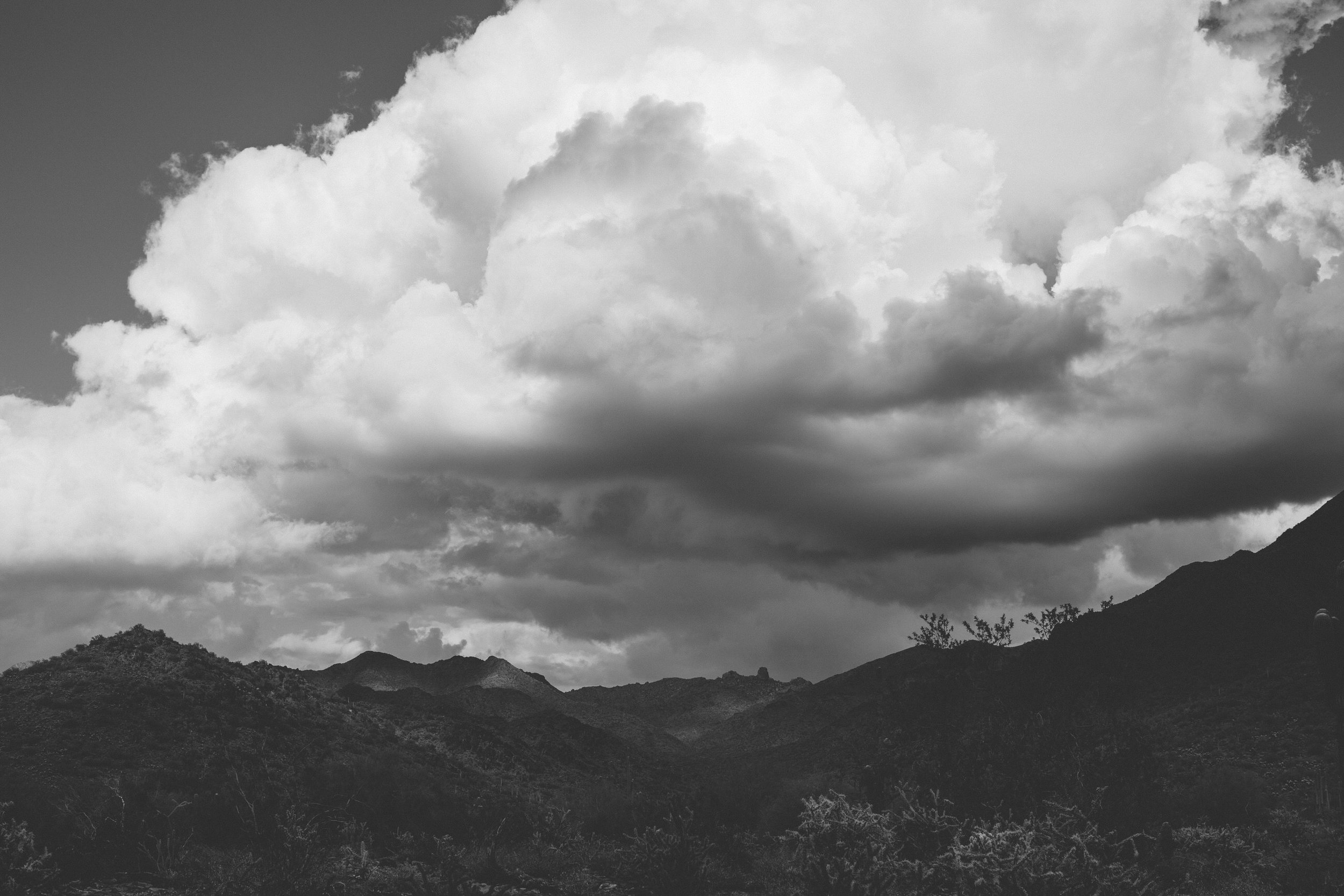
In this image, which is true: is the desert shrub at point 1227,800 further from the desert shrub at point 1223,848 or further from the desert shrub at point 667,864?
the desert shrub at point 667,864

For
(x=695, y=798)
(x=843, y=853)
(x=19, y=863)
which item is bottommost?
(x=695, y=798)

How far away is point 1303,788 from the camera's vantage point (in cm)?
4919

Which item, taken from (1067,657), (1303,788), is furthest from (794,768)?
(1067,657)

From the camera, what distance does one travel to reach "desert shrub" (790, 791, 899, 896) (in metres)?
14.5

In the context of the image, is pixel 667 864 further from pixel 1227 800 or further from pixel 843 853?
pixel 1227 800

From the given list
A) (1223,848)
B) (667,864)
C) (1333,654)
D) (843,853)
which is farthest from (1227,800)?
(843,853)

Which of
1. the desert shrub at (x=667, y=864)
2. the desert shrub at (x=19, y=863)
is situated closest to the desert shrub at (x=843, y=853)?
the desert shrub at (x=667, y=864)

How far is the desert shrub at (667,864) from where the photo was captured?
18.7 meters

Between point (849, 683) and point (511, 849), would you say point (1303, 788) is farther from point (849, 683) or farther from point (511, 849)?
point (849, 683)

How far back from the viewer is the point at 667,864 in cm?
1909

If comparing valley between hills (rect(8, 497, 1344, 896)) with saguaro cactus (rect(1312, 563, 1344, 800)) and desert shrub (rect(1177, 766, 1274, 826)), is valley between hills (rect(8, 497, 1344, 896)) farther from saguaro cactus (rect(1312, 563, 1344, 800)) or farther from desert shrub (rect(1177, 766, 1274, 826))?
saguaro cactus (rect(1312, 563, 1344, 800))

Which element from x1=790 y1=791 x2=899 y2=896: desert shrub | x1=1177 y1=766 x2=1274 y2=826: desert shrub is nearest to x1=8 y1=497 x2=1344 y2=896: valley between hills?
x1=790 y1=791 x2=899 y2=896: desert shrub

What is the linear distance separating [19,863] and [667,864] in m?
12.5

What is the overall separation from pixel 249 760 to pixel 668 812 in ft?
94.8
